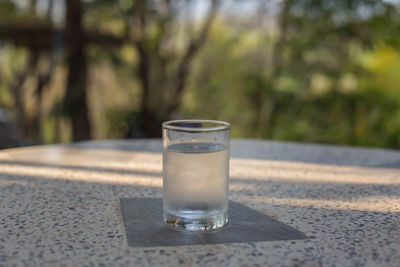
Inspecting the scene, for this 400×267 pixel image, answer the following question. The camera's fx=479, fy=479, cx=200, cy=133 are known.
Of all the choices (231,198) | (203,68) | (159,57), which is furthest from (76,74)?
(231,198)

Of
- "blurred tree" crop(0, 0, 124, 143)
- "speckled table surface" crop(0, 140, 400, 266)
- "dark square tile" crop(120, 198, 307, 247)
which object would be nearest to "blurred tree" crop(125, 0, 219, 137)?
"blurred tree" crop(0, 0, 124, 143)

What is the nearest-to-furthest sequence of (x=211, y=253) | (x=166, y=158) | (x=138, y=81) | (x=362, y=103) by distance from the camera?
(x=211, y=253)
(x=166, y=158)
(x=362, y=103)
(x=138, y=81)

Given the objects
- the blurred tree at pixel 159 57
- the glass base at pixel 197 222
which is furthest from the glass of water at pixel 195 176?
the blurred tree at pixel 159 57

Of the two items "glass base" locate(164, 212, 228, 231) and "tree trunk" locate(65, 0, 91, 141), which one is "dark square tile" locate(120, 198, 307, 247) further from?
"tree trunk" locate(65, 0, 91, 141)

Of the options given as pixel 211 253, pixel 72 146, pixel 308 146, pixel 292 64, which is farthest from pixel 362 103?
pixel 211 253

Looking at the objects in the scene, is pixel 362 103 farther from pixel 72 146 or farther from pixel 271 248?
pixel 271 248

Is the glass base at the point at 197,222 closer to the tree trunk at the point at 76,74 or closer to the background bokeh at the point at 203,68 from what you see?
the background bokeh at the point at 203,68
